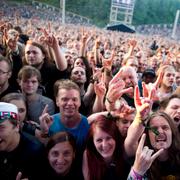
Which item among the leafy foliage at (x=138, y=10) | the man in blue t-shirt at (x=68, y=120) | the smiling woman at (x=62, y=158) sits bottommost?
the smiling woman at (x=62, y=158)

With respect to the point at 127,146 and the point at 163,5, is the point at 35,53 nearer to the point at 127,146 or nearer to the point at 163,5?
the point at 127,146

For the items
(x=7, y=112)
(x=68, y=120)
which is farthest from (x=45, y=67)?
(x=7, y=112)

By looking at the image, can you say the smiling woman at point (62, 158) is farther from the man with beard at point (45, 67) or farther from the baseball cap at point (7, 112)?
the man with beard at point (45, 67)

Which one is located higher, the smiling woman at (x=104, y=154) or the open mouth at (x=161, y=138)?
the open mouth at (x=161, y=138)

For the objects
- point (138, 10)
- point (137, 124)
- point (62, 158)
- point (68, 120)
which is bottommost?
point (62, 158)

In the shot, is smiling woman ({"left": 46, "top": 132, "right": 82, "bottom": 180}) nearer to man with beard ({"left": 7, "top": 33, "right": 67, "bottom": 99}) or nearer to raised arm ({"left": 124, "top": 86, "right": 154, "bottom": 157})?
raised arm ({"left": 124, "top": 86, "right": 154, "bottom": 157})

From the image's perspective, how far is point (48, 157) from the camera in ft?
6.81

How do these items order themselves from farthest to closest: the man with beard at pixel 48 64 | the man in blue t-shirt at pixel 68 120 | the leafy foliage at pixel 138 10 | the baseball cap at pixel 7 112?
the leafy foliage at pixel 138 10
the man with beard at pixel 48 64
the man in blue t-shirt at pixel 68 120
the baseball cap at pixel 7 112

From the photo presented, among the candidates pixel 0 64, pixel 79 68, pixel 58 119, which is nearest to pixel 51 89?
pixel 79 68

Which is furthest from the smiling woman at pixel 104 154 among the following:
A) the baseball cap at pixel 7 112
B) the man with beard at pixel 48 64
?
the man with beard at pixel 48 64

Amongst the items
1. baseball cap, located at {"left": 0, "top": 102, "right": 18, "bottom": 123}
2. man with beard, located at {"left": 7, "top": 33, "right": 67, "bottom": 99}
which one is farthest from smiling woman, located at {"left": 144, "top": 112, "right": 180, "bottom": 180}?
man with beard, located at {"left": 7, "top": 33, "right": 67, "bottom": 99}

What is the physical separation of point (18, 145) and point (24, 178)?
239 millimetres

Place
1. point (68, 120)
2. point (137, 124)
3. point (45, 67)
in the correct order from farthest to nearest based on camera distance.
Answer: point (45, 67)
point (68, 120)
point (137, 124)

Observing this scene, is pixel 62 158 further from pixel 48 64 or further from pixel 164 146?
pixel 48 64
